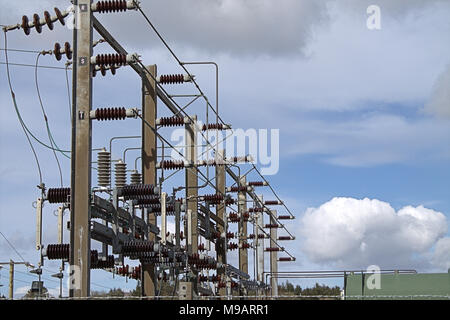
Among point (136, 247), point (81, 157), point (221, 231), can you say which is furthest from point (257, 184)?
point (81, 157)

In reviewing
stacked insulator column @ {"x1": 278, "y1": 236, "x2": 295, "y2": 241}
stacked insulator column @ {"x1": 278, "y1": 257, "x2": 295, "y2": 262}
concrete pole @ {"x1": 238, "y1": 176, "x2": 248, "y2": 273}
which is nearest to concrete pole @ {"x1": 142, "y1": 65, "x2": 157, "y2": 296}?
concrete pole @ {"x1": 238, "y1": 176, "x2": 248, "y2": 273}

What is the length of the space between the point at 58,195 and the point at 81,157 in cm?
88

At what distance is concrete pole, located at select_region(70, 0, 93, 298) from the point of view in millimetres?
13141

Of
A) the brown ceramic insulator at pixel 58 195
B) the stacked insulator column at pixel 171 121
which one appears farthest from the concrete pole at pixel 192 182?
the brown ceramic insulator at pixel 58 195

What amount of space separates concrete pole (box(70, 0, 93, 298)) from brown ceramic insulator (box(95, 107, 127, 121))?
0.64 ft

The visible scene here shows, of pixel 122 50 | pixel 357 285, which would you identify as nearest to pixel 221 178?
pixel 357 285

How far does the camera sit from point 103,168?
1545 centimetres

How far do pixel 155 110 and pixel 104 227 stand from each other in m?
4.94

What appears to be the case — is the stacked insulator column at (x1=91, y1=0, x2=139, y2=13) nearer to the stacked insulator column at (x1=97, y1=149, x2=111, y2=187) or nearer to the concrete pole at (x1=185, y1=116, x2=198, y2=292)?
the stacked insulator column at (x1=97, y1=149, x2=111, y2=187)

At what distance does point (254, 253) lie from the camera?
31406 millimetres

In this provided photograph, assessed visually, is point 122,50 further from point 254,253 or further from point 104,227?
point 254,253

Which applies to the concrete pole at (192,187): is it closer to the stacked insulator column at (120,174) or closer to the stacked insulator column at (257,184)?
the stacked insulator column at (120,174)

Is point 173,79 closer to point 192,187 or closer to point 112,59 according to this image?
point 192,187
